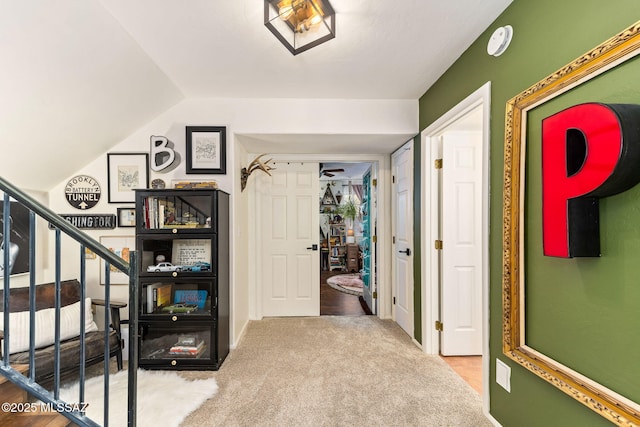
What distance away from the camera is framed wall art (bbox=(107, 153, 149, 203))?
9.25 ft

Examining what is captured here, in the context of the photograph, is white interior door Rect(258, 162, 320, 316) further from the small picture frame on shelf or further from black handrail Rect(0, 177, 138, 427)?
black handrail Rect(0, 177, 138, 427)

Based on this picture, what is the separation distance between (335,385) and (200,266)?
1479mm

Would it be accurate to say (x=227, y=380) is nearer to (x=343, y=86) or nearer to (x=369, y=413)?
(x=369, y=413)

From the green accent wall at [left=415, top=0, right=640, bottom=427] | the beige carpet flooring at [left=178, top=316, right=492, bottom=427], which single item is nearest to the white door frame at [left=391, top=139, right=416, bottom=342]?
the beige carpet flooring at [left=178, top=316, right=492, bottom=427]

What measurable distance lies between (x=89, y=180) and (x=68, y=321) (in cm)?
129

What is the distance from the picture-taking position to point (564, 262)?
4.29 feet

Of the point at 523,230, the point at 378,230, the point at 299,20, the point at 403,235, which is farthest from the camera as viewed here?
the point at 378,230

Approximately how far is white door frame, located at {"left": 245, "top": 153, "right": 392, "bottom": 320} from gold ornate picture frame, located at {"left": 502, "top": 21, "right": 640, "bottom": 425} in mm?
2132

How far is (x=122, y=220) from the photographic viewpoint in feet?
9.26

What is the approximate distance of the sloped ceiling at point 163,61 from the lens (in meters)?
1.64

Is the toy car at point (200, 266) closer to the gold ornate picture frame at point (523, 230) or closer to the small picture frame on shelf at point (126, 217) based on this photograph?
the small picture frame on shelf at point (126, 217)

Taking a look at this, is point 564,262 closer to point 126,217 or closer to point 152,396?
point 152,396

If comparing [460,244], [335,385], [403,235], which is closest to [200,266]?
[335,385]

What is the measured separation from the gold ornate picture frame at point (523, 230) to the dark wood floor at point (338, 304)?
255 cm
